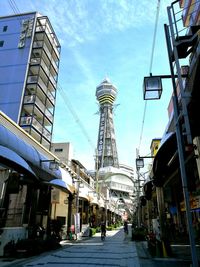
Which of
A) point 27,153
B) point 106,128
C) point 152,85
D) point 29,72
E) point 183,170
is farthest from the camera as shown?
point 106,128

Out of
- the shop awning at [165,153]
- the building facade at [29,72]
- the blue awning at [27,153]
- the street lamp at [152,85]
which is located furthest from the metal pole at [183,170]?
the building facade at [29,72]

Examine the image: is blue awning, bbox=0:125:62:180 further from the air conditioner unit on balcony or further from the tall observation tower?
the tall observation tower

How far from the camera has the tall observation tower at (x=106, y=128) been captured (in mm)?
128625

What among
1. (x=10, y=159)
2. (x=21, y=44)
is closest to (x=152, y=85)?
(x=10, y=159)

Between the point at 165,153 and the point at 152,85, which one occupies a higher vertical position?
the point at 152,85

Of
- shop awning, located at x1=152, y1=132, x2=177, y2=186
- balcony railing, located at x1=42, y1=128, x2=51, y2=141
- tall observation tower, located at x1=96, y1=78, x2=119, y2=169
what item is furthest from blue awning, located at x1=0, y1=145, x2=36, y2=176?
tall observation tower, located at x1=96, y1=78, x2=119, y2=169

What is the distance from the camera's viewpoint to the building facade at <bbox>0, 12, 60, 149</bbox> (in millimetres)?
30391

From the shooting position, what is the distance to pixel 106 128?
13100 centimetres

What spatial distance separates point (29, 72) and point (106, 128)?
9907 centimetres

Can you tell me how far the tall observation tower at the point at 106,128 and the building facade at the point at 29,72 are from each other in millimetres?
87545

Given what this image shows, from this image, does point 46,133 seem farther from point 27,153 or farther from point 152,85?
point 152,85

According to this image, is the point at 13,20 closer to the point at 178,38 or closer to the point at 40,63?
the point at 40,63

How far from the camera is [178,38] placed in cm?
592

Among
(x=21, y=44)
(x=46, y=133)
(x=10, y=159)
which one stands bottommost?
(x=10, y=159)
